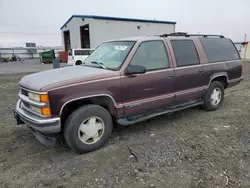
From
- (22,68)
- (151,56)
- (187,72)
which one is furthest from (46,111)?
(22,68)

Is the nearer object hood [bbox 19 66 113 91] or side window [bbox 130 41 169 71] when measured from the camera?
hood [bbox 19 66 113 91]

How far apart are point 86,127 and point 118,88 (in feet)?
2.74

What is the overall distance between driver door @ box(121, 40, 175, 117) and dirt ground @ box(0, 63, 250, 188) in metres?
0.60

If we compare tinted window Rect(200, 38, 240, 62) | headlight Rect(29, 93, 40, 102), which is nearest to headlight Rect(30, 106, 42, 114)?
headlight Rect(29, 93, 40, 102)

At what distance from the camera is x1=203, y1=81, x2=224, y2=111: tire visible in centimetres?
504

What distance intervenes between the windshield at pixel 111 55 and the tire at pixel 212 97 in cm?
243

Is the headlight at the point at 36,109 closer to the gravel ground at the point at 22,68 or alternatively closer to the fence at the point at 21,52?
Answer: the gravel ground at the point at 22,68

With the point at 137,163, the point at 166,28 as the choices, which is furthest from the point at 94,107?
the point at 166,28

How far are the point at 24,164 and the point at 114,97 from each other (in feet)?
5.63

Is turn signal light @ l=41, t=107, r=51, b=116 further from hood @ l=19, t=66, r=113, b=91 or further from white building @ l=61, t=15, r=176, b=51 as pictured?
white building @ l=61, t=15, r=176, b=51

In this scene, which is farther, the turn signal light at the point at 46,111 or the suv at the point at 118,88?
the suv at the point at 118,88

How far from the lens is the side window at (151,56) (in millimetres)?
3802

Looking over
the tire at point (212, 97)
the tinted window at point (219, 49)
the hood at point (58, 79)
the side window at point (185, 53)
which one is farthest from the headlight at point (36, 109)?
the tinted window at point (219, 49)

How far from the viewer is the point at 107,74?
3.39 metres
